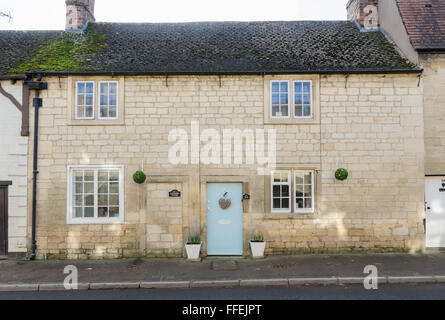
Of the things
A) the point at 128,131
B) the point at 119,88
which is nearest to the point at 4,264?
the point at 128,131

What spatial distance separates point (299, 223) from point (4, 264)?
881cm

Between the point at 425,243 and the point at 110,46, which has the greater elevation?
the point at 110,46

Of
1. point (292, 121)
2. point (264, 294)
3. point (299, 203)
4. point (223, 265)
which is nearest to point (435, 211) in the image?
point (299, 203)

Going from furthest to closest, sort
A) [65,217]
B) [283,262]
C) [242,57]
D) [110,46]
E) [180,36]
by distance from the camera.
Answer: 1. [180,36]
2. [110,46]
3. [242,57]
4. [65,217]
5. [283,262]

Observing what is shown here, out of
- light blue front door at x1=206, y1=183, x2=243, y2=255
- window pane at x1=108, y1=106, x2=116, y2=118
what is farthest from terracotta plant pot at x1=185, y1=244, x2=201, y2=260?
window pane at x1=108, y1=106, x2=116, y2=118

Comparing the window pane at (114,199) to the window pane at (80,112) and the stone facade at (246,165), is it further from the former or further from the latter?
the window pane at (80,112)

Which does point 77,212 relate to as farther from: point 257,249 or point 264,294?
point 264,294

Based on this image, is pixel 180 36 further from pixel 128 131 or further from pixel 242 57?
pixel 128 131

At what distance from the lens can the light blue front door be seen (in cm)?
1034

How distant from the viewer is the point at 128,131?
10.4 m

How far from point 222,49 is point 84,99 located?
16.6 ft

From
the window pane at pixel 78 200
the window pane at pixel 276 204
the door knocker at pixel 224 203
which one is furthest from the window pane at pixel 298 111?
the window pane at pixel 78 200

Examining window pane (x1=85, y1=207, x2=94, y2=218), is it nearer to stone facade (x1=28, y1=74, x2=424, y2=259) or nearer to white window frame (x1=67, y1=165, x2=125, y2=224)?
white window frame (x1=67, y1=165, x2=125, y2=224)

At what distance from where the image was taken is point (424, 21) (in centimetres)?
1167
